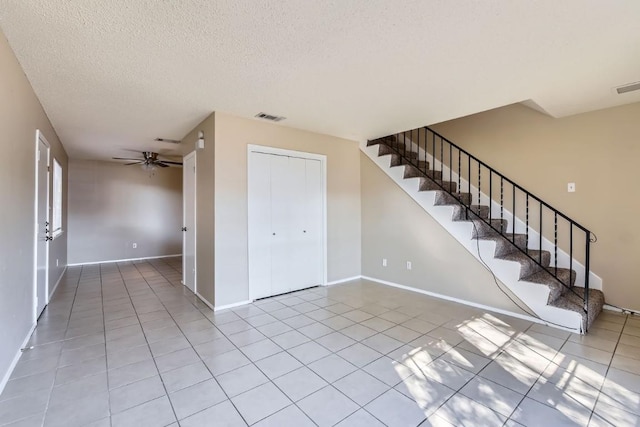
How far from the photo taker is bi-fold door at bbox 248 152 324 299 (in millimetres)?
3953

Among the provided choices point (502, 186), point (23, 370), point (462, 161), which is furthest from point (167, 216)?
point (502, 186)

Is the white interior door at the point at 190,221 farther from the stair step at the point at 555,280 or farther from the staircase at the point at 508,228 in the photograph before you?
the stair step at the point at 555,280

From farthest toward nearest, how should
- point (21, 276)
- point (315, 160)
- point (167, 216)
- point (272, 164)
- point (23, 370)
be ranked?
point (167, 216)
point (315, 160)
point (272, 164)
point (21, 276)
point (23, 370)

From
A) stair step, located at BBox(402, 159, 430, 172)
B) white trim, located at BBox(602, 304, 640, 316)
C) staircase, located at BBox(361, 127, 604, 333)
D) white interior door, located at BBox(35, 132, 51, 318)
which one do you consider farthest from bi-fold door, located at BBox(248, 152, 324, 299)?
white trim, located at BBox(602, 304, 640, 316)

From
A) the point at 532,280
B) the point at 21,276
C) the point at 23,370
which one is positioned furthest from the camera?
the point at 532,280

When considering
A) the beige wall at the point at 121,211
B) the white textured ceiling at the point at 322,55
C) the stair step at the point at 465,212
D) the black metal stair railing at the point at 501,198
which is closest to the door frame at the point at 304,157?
the white textured ceiling at the point at 322,55

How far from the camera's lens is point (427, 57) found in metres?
2.29

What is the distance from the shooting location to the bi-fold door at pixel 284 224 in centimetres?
395

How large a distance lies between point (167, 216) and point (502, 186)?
764cm

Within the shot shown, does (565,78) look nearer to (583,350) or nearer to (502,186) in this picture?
(502,186)

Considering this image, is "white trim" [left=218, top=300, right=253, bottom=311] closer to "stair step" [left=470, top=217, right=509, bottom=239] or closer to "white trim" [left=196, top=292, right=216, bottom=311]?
"white trim" [left=196, top=292, right=216, bottom=311]

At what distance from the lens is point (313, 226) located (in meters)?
4.63

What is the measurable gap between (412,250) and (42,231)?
15.9 feet

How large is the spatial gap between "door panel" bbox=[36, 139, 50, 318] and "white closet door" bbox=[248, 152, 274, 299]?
2.29 m
